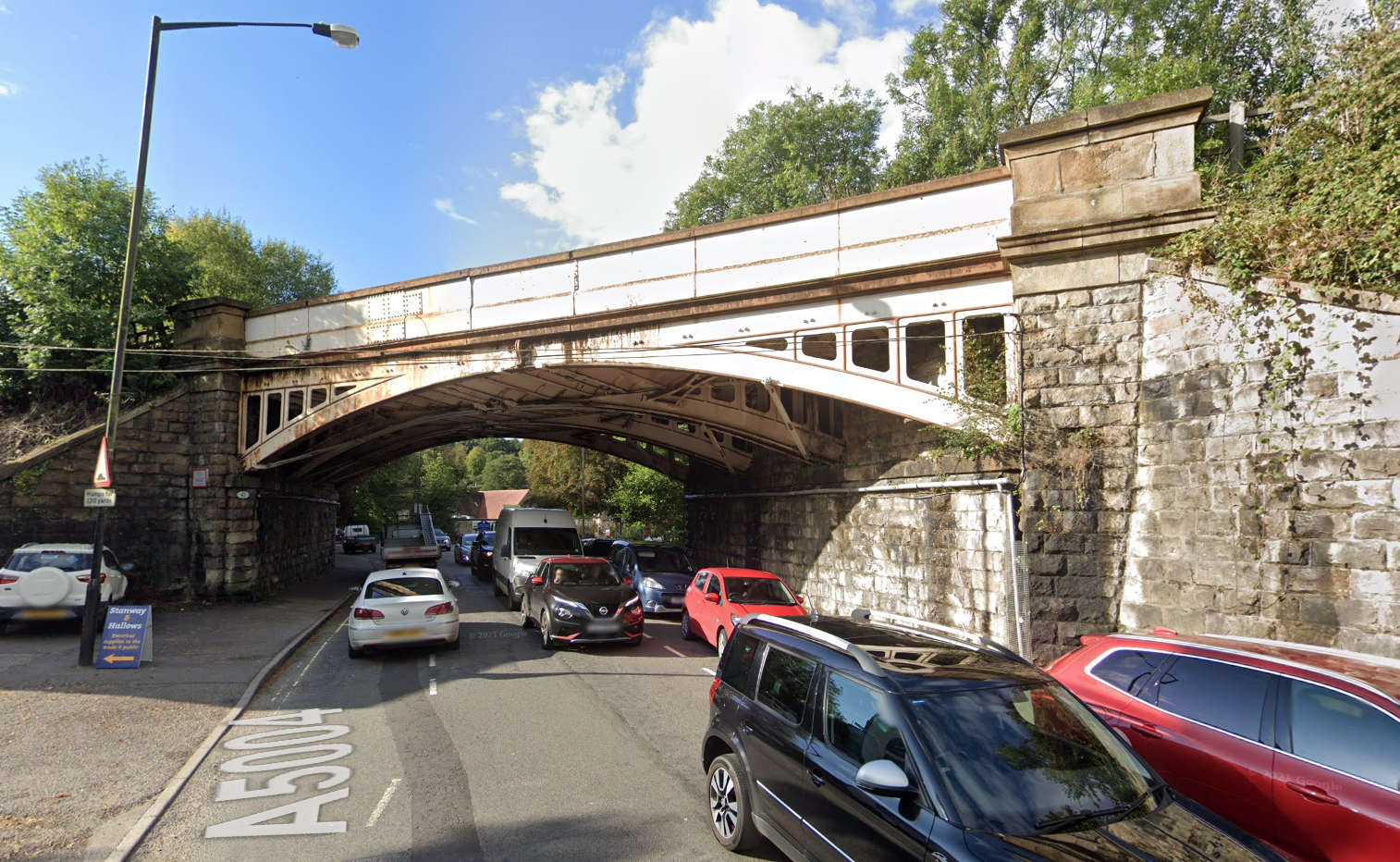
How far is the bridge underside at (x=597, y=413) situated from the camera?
17.0 m

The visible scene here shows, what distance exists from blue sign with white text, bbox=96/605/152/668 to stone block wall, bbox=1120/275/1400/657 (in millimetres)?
13428

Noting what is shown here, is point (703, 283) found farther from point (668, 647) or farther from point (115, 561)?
point (115, 561)

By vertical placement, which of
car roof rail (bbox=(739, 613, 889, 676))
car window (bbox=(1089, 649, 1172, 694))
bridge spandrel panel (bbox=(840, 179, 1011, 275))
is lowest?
car window (bbox=(1089, 649, 1172, 694))

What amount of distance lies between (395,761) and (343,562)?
34702mm

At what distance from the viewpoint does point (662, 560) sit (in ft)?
61.6

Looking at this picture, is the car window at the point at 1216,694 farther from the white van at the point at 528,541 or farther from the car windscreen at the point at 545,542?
the car windscreen at the point at 545,542

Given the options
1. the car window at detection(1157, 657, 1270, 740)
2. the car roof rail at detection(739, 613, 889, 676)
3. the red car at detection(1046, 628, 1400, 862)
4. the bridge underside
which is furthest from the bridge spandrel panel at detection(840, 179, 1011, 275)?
the car roof rail at detection(739, 613, 889, 676)

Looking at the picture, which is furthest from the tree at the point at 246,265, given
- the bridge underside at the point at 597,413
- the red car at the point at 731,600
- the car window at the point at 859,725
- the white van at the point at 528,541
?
the car window at the point at 859,725

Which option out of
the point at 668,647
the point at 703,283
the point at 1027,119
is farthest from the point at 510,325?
the point at 1027,119

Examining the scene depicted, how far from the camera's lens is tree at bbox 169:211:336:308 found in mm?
35188

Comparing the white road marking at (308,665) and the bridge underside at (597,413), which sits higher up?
the bridge underside at (597,413)

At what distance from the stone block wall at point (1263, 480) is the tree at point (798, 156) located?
80.7ft

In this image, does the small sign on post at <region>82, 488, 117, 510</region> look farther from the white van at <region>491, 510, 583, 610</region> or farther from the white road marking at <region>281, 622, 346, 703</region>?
the white van at <region>491, 510, 583, 610</region>

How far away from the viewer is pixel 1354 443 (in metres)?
7.28
